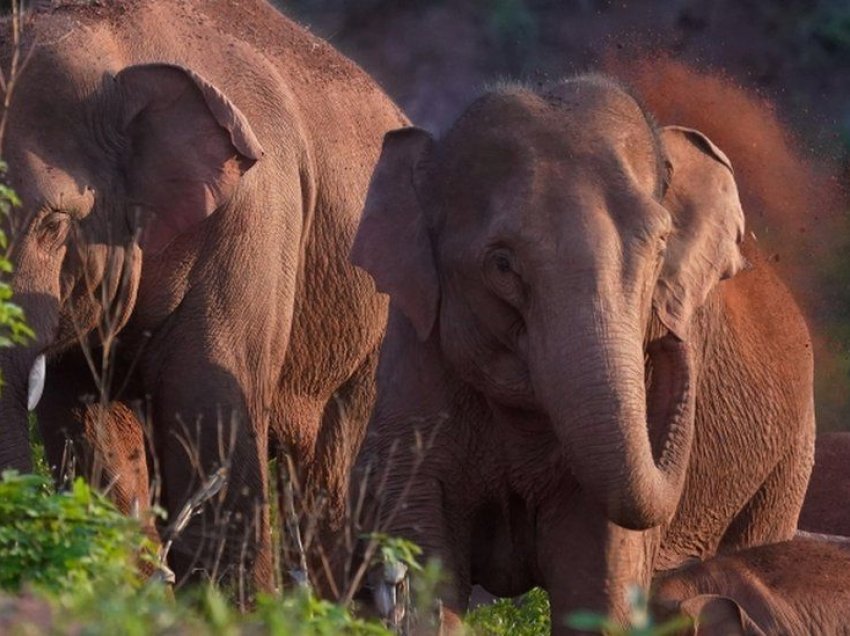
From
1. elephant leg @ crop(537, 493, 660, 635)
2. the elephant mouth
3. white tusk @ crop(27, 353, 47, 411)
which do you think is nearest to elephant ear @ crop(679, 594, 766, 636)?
elephant leg @ crop(537, 493, 660, 635)

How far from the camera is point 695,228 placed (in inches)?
352

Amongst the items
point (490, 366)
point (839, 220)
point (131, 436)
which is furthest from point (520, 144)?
point (839, 220)

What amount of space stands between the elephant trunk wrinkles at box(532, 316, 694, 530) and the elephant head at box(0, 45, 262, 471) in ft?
6.88

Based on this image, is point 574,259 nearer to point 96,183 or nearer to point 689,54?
point 96,183

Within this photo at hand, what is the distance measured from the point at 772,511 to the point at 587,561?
160cm

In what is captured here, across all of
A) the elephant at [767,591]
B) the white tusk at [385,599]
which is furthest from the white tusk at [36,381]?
the elephant at [767,591]

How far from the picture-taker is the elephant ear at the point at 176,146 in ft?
34.1

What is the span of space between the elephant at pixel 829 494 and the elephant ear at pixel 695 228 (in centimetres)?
396

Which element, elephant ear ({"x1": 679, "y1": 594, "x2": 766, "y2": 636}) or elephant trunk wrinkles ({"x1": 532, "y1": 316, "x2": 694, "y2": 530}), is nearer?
elephant trunk wrinkles ({"x1": 532, "y1": 316, "x2": 694, "y2": 530})

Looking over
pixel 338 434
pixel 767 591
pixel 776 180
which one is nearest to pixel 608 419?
pixel 767 591

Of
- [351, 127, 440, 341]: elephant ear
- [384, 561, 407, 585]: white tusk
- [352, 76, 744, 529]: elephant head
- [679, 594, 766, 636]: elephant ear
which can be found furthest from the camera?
[351, 127, 440, 341]: elephant ear

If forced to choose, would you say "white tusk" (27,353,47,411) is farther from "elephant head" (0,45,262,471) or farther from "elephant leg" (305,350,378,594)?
"elephant leg" (305,350,378,594)

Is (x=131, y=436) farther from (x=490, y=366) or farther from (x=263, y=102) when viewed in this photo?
(x=490, y=366)

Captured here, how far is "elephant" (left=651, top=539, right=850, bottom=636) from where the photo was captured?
28.5 ft
